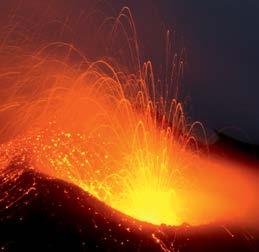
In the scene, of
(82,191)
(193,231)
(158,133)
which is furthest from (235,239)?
(158,133)

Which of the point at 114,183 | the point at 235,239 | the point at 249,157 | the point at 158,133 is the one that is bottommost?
the point at 249,157

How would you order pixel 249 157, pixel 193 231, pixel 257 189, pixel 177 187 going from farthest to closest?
pixel 249 157
pixel 257 189
pixel 177 187
pixel 193 231

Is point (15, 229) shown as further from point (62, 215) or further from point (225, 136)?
point (225, 136)

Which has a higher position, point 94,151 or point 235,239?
point 235,239

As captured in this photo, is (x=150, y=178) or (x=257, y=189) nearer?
(x=150, y=178)

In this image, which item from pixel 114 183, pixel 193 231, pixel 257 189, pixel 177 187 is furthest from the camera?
pixel 257 189

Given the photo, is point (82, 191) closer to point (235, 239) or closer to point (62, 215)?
point (62, 215)
